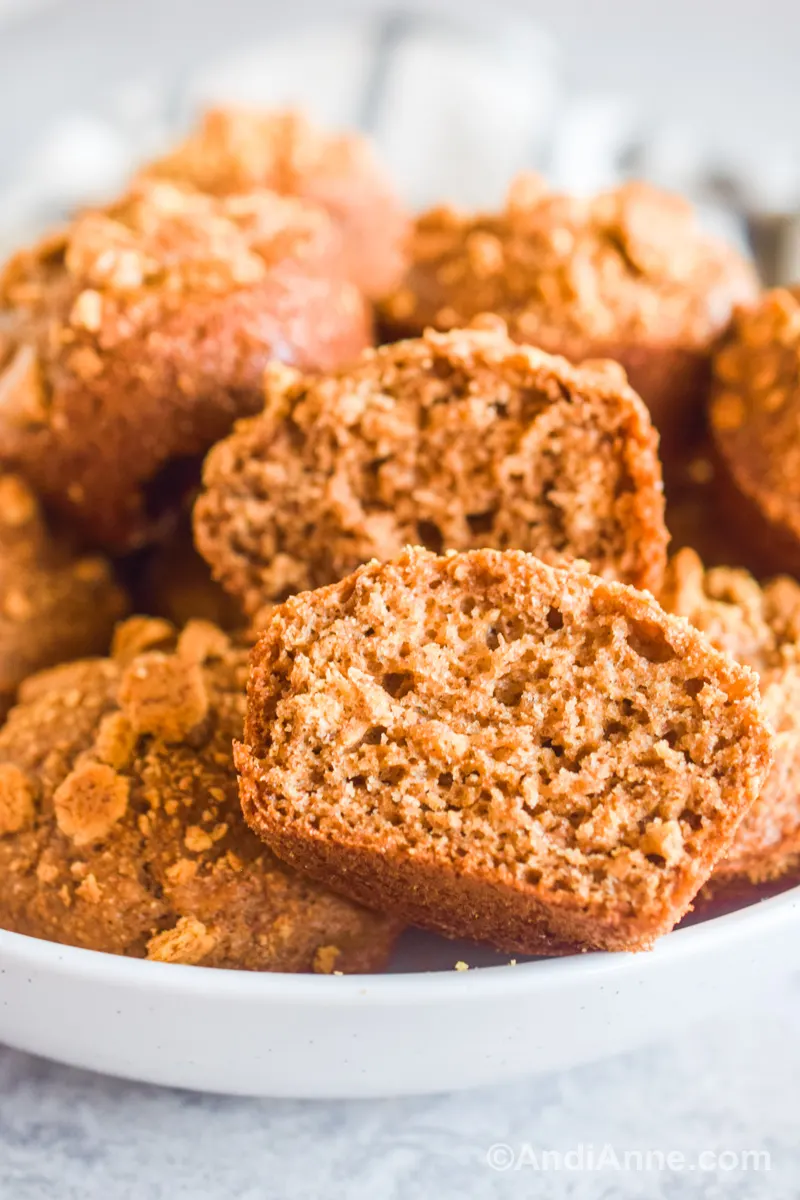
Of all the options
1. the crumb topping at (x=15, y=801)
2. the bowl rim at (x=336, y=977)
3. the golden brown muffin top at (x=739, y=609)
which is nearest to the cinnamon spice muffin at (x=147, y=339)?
the crumb topping at (x=15, y=801)

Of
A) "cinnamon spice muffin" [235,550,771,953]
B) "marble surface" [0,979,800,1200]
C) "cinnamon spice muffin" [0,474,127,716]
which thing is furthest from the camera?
"cinnamon spice muffin" [0,474,127,716]

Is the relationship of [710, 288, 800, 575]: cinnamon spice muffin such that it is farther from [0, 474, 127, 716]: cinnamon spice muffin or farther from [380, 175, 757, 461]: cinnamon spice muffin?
[0, 474, 127, 716]: cinnamon spice muffin

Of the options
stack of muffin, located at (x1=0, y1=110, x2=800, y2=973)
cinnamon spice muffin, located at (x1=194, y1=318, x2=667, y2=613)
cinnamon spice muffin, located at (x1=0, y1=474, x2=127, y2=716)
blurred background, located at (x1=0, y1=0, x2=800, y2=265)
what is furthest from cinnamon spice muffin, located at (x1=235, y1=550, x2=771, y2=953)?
blurred background, located at (x1=0, y1=0, x2=800, y2=265)

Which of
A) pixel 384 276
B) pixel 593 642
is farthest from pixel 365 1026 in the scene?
pixel 384 276

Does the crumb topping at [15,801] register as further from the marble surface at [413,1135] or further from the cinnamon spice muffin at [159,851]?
the marble surface at [413,1135]

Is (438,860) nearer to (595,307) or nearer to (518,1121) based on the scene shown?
(518,1121)
